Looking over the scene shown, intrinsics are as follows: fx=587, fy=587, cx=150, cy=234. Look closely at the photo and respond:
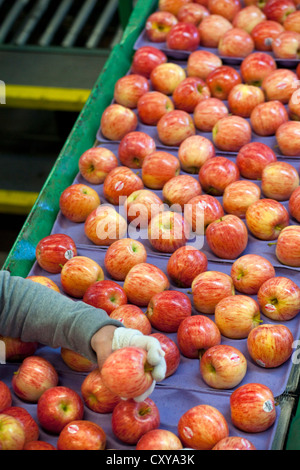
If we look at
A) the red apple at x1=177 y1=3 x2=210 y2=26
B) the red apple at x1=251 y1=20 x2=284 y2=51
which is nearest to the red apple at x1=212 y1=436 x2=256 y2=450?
the red apple at x1=251 y1=20 x2=284 y2=51

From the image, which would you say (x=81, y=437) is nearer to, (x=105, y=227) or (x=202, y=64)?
(x=105, y=227)

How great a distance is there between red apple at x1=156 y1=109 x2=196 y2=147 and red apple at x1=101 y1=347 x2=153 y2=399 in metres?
1.43

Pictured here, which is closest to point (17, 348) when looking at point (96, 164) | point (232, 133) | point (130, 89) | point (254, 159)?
point (96, 164)

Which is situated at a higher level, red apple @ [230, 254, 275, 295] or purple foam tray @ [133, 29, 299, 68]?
purple foam tray @ [133, 29, 299, 68]

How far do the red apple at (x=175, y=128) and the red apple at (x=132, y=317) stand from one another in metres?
1.07

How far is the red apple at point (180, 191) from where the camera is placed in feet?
8.27

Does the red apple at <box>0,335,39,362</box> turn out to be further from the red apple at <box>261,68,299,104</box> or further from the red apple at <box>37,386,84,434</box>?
the red apple at <box>261,68,299,104</box>

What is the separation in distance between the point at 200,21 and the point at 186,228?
5.68 feet

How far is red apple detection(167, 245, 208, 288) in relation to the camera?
2203 millimetres

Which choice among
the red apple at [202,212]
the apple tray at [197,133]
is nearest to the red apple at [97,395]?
the red apple at [202,212]

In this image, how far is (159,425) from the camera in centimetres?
178

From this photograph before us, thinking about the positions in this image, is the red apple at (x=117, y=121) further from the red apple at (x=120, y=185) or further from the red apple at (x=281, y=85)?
the red apple at (x=281, y=85)

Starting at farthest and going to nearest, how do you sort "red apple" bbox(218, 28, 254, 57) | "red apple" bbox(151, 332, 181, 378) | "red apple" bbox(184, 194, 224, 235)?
"red apple" bbox(218, 28, 254, 57) < "red apple" bbox(184, 194, 224, 235) < "red apple" bbox(151, 332, 181, 378)

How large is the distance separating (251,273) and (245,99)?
1116 millimetres
